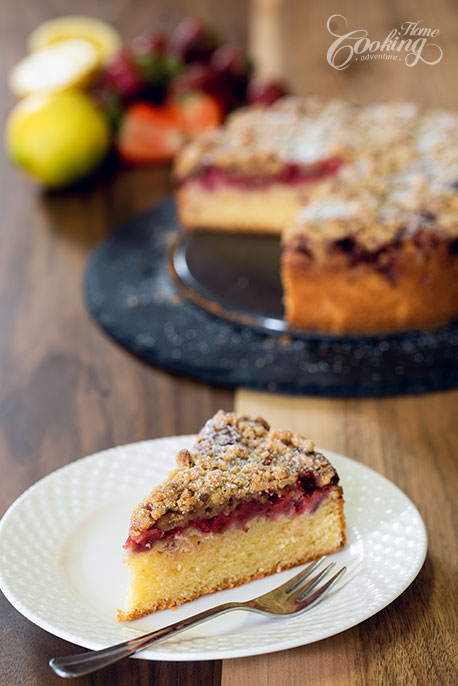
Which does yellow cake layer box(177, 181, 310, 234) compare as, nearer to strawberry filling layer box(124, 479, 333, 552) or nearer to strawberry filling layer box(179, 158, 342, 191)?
strawberry filling layer box(179, 158, 342, 191)

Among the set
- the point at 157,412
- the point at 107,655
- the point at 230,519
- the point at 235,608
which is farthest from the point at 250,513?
the point at 157,412

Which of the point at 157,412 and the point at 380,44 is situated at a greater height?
the point at 380,44

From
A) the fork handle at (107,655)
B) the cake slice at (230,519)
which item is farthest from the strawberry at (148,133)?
the fork handle at (107,655)

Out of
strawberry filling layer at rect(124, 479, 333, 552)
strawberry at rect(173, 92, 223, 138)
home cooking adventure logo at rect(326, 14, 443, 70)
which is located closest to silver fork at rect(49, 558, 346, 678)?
strawberry filling layer at rect(124, 479, 333, 552)

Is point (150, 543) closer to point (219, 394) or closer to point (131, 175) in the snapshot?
point (219, 394)

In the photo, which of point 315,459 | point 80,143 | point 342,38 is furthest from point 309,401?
point 80,143

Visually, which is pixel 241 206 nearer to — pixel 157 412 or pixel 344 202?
pixel 344 202

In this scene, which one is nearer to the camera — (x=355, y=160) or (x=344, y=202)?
(x=344, y=202)

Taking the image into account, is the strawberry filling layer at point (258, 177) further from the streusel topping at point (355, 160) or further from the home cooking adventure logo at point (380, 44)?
the home cooking adventure logo at point (380, 44)
